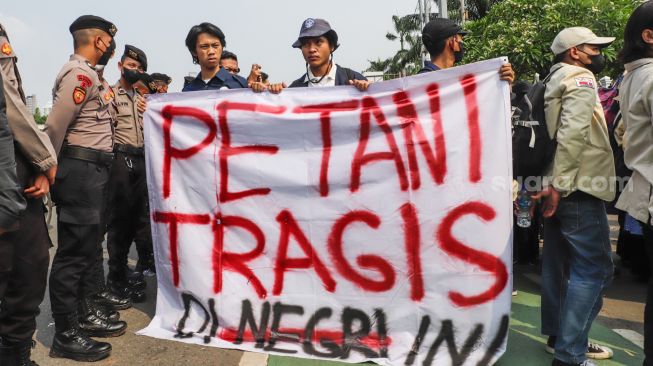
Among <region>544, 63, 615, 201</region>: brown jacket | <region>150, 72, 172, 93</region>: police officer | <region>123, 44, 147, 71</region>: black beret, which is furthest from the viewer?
<region>150, 72, 172, 93</region>: police officer

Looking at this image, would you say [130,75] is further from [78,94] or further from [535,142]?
[535,142]

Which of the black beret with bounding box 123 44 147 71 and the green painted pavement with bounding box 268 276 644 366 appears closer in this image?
the green painted pavement with bounding box 268 276 644 366

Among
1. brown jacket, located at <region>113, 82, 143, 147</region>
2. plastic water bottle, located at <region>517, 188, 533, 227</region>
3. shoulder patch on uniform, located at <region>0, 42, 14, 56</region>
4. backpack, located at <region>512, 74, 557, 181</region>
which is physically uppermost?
shoulder patch on uniform, located at <region>0, 42, 14, 56</region>

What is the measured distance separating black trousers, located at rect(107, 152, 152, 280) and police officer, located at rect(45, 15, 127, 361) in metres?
0.83

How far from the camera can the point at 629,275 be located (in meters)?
4.50

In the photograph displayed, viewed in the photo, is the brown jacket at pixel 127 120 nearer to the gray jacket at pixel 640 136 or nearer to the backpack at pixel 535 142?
the backpack at pixel 535 142

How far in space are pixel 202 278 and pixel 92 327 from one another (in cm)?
78

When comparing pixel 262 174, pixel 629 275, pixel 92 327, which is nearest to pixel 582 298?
pixel 262 174

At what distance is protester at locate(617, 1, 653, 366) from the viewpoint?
7.19 feet

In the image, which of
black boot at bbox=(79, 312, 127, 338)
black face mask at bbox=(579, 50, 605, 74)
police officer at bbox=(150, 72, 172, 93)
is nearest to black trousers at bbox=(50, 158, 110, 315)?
black boot at bbox=(79, 312, 127, 338)

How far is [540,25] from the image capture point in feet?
42.4

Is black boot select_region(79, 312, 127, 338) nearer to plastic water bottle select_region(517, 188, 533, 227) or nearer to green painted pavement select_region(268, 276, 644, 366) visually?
green painted pavement select_region(268, 276, 644, 366)

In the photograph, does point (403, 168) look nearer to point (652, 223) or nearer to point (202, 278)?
point (652, 223)

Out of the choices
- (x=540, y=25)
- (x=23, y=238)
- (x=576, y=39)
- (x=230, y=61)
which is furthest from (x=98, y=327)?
(x=540, y=25)
